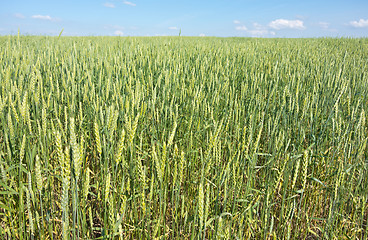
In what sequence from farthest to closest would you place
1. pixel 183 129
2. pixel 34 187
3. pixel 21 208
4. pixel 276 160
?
1. pixel 183 129
2. pixel 276 160
3. pixel 34 187
4. pixel 21 208

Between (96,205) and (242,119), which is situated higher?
(242,119)

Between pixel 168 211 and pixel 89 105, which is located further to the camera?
pixel 89 105

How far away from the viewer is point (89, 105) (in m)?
1.48

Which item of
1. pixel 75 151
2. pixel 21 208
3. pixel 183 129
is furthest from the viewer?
pixel 183 129

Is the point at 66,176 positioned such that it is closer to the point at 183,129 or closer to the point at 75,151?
the point at 75,151

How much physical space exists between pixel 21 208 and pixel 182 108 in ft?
3.39

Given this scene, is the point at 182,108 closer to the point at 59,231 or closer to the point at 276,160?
the point at 276,160

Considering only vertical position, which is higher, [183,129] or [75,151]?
[75,151]

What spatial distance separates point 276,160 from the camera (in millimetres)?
1430

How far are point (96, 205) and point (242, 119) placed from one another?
1031 millimetres

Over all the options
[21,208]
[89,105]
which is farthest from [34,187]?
[89,105]

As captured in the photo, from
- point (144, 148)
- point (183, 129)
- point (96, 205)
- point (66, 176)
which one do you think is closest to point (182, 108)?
point (183, 129)

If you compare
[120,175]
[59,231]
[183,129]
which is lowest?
[59,231]

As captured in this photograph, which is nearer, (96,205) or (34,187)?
(34,187)
